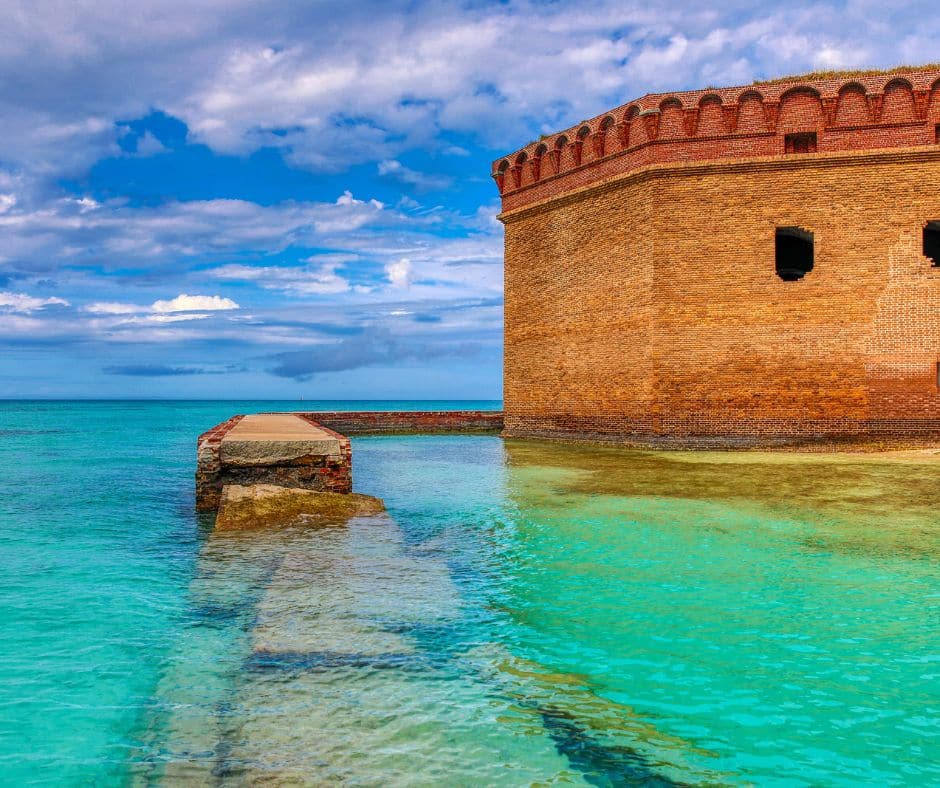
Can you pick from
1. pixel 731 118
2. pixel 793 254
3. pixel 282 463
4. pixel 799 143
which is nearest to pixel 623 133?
pixel 731 118

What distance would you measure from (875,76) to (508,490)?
1150cm

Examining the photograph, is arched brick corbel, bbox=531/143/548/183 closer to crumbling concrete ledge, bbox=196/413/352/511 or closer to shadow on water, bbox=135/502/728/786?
crumbling concrete ledge, bbox=196/413/352/511

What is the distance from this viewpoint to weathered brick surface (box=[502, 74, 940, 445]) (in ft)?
47.4

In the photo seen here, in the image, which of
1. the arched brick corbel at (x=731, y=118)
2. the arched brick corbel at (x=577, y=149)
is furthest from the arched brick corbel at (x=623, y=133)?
the arched brick corbel at (x=731, y=118)

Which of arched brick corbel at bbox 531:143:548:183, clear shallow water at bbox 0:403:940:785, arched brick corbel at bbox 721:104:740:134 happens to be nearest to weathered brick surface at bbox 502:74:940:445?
arched brick corbel at bbox 721:104:740:134

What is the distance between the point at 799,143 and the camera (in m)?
15.0

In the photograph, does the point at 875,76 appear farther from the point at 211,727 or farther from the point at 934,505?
the point at 211,727

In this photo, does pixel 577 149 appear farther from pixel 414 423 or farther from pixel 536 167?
pixel 414 423

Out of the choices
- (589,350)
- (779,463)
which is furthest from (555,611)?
(589,350)

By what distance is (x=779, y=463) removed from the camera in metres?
12.4

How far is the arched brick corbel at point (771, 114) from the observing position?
48.7ft

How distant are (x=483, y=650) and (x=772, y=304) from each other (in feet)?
42.9

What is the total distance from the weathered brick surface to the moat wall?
25 mm

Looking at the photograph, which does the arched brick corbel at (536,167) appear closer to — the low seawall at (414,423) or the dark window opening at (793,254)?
the dark window opening at (793,254)
